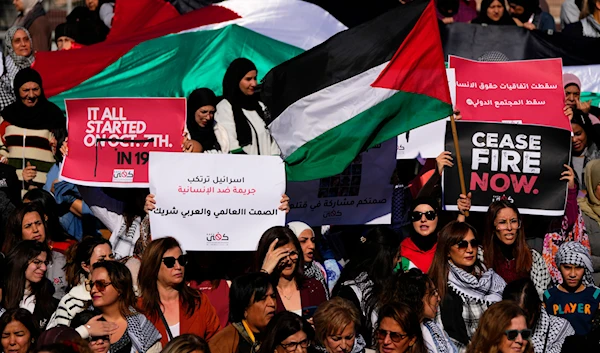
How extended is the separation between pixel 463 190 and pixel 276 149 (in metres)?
1.77

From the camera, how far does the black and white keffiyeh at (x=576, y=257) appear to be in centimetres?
1142

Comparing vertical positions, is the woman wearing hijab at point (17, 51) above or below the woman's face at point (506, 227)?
above

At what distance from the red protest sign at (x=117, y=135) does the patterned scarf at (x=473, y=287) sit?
9.18ft

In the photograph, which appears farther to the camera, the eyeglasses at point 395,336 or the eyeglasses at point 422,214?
the eyeglasses at point 422,214

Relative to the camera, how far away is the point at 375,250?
36.3 feet

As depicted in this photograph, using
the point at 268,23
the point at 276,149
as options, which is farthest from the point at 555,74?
the point at 268,23

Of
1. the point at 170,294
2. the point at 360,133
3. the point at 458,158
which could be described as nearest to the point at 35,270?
the point at 170,294

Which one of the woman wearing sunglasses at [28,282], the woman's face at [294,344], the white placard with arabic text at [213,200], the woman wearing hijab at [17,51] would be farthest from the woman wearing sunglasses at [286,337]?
the woman wearing hijab at [17,51]

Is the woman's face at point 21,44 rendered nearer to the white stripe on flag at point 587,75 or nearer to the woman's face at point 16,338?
the white stripe on flag at point 587,75

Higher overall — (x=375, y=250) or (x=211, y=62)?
(x=211, y=62)

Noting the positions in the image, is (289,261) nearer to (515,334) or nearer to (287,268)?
(287,268)

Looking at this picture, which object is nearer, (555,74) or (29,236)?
(29,236)

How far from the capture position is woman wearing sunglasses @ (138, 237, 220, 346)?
32.8 feet

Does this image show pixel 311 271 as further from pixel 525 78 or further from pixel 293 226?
pixel 525 78
